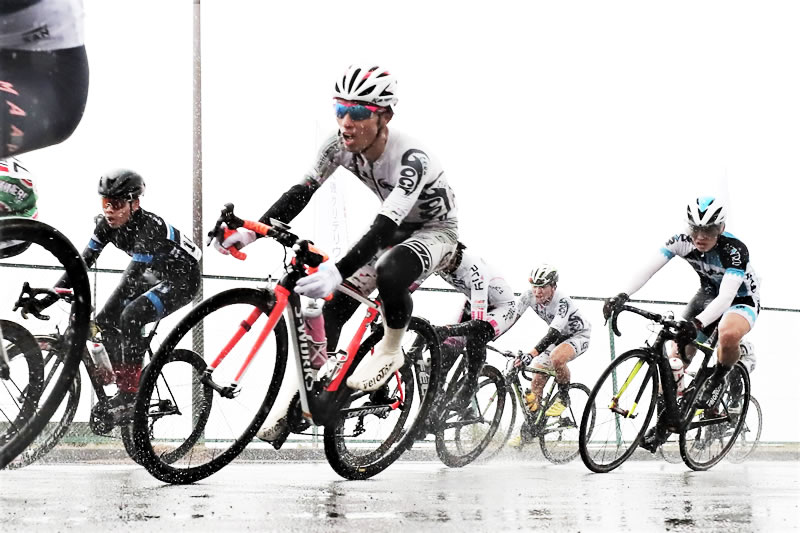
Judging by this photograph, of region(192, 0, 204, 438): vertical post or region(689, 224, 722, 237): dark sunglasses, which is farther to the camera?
region(192, 0, 204, 438): vertical post

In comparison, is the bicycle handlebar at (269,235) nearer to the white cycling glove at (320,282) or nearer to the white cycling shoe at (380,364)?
the white cycling glove at (320,282)

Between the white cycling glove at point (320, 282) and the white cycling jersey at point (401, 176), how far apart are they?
20.2 inches

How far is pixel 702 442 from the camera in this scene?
343 inches

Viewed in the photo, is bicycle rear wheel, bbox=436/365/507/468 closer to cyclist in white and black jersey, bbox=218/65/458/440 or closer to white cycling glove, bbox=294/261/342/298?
cyclist in white and black jersey, bbox=218/65/458/440

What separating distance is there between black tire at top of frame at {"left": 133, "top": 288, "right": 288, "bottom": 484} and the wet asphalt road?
103 mm

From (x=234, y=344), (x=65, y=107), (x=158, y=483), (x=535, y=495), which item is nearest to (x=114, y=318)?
(x=158, y=483)

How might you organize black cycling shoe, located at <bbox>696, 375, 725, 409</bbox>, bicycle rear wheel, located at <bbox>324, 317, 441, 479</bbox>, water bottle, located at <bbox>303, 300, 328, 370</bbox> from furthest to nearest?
1. black cycling shoe, located at <bbox>696, 375, 725, 409</bbox>
2. bicycle rear wheel, located at <bbox>324, 317, 441, 479</bbox>
3. water bottle, located at <bbox>303, 300, 328, 370</bbox>

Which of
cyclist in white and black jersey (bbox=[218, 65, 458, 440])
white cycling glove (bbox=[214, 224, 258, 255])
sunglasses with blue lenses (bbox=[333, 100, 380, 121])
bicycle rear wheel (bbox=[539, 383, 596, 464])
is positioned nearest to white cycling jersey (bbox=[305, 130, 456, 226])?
cyclist in white and black jersey (bbox=[218, 65, 458, 440])

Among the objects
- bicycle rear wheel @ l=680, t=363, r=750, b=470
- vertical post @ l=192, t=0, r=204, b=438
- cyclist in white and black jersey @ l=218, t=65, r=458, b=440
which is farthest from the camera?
vertical post @ l=192, t=0, r=204, b=438

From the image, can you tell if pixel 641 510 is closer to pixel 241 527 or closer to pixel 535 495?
pixel 535 495

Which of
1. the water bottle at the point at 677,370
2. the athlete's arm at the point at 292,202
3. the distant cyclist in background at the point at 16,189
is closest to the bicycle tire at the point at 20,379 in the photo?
the distant cyclist in background at the point at 16,189

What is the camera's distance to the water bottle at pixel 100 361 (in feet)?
19.7

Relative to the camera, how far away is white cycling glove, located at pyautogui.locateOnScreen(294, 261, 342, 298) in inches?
178

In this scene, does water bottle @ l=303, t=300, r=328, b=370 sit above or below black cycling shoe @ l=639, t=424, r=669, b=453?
Answer: above
